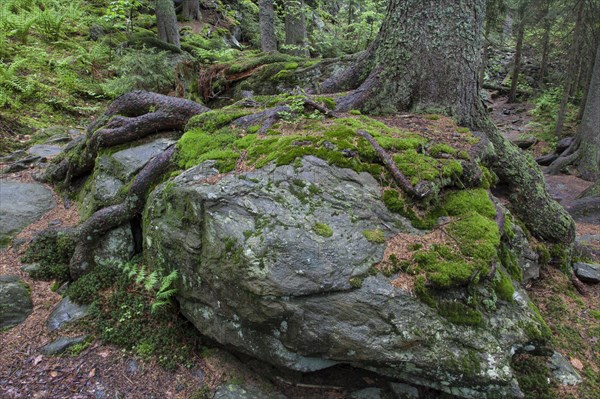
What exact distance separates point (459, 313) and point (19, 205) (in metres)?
6.95

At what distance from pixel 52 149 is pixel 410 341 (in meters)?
8.57

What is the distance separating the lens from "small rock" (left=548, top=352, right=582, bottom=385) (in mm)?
3875

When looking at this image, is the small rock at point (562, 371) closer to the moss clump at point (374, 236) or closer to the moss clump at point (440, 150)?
the moss clump at point (374, 236)

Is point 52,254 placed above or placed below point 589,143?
above

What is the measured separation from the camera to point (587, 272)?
18.8 feet

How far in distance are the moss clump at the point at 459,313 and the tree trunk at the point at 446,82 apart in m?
3.11

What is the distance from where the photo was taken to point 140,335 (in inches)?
169

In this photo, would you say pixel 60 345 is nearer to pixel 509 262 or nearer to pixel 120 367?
pixel 120 367

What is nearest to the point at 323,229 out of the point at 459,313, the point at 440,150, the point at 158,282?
the point at 459,313

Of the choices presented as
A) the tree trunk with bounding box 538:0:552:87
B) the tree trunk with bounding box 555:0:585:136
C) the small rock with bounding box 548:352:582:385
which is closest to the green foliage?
the small rock with bounding box 548:352:582:385

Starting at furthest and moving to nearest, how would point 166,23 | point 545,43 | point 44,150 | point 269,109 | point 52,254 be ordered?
point 545,43, point 166,23, point 44,150, point 269,109, point 52,254

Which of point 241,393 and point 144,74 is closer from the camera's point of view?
point 241,393

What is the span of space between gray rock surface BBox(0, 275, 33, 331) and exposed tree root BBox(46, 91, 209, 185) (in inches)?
93.6

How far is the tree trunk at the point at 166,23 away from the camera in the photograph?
45.8 ft
